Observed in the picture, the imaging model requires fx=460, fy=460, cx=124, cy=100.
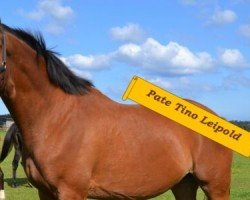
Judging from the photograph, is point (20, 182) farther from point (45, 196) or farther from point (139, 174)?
point (139, 174)

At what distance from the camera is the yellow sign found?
4691 mm

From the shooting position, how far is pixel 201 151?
15.5ft

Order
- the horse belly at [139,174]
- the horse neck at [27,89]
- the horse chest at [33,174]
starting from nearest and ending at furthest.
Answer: the horse neck at [27,89], the horse chest at [33,174], the horse belly at [139,174]


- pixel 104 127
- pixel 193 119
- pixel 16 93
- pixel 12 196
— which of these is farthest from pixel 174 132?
pixel 12 196

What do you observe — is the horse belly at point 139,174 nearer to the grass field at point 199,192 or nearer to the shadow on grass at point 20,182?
the grass field at point 199,192

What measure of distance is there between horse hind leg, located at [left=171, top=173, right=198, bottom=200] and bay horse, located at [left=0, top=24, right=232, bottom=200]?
0.35 m

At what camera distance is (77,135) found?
403 centimetres

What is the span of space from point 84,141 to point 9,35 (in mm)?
1109

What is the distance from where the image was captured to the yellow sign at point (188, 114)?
185 inches

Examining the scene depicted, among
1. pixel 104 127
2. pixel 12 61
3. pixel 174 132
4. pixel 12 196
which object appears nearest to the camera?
pixel 12 61

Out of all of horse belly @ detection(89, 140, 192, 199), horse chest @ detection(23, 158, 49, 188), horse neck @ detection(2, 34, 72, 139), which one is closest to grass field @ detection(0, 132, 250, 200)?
horse belly @ detection(89, 140, 192, 199)

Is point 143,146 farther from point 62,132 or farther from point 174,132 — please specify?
point 62,132

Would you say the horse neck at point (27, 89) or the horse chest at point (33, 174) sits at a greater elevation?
the horse neck at point (27, 89)

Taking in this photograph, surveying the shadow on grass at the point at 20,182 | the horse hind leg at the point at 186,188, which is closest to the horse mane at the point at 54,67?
the horse hind leg at the point at 186,188
